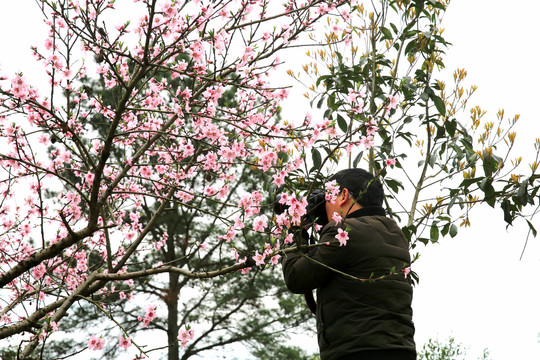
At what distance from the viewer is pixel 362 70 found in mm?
3357

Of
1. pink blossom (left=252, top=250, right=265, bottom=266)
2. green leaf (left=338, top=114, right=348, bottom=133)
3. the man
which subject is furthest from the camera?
green leaf (left=338, top=114, right=348, bottom=133)

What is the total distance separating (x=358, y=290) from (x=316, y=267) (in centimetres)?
17

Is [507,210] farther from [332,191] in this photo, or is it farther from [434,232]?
[332,191]

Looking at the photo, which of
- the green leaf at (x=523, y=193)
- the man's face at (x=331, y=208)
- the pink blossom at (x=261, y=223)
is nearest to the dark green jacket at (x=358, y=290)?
the man's face at (x=331, y=208)

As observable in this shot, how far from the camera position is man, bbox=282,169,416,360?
168cm

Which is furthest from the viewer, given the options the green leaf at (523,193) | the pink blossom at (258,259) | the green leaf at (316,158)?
the green leaf at (316,158)

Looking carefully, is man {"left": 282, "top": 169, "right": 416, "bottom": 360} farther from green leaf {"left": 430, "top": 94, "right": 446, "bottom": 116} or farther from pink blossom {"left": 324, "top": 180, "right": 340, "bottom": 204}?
green leaf {"left": 430, "top": 94, "right": 446, "bottom": 116}

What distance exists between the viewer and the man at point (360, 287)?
1679mm

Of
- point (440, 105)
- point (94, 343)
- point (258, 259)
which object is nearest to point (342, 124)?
point (440, 105)

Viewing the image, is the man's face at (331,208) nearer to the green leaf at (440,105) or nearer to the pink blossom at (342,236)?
the pink blossom at (342,236)

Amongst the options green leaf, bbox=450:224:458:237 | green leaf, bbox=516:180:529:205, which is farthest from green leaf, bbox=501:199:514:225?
green leaf, bbox=450:224:458:237

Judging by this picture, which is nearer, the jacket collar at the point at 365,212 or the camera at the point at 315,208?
the jacket collar at the point at 365,212

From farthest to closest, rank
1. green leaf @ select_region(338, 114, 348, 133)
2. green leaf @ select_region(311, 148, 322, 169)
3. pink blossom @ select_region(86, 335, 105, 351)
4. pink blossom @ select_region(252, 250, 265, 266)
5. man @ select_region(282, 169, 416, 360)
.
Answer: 1. green leaf @ select_region(338, 114, 348, 133)
2. green leaf @ select_region(311, 148, 322, 169)
3. pink blossom @ select_region(86, 335, 105, 351)
4. pink blossom @ select_region(252, 250, 265, 266)
5. man @ select_region(282, 169, 416, 360)

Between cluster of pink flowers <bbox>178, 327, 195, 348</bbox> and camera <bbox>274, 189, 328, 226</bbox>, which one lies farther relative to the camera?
cluster of pink flowers <bbox>178, 327, 195, 348</bbox>
